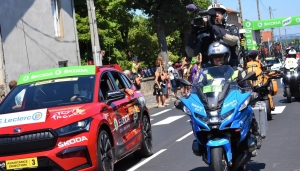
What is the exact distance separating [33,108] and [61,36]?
19674mm

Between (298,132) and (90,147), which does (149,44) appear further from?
(90,147)

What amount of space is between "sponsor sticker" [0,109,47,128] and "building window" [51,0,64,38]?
64.4ft

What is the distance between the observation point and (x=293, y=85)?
19953 millimetres

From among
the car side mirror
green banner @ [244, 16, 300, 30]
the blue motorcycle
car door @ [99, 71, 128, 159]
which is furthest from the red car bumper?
green banner @ [244, 16, 300, 30]

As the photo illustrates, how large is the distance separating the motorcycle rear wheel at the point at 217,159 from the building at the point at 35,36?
16464mm

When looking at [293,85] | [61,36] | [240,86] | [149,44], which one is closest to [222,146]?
[240,86]

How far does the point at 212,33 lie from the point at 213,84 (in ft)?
4.92

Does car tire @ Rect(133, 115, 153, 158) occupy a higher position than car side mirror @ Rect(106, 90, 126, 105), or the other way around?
car side mirror @ Rect(106, 90, 126, 105)

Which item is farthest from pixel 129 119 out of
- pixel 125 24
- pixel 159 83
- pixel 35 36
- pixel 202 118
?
pixel 125 24

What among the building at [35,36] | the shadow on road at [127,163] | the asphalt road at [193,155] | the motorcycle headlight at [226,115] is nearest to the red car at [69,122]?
the shadow on road at [127,163]

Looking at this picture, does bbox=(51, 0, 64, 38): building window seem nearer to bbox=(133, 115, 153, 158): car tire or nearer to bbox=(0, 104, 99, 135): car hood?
bbox=(133, 115, 153, 158): car tire

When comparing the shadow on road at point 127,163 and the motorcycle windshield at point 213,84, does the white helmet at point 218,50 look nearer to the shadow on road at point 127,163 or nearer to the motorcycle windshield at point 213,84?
the motorcycle windshield at point 213,84

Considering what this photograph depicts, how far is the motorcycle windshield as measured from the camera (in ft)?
25.2

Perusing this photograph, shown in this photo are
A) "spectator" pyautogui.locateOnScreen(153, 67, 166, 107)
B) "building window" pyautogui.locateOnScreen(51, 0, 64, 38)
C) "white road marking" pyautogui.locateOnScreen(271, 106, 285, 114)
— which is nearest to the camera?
"white road marking" pyautogui.locateOnScreen(271, 106, 285, 114)
